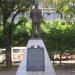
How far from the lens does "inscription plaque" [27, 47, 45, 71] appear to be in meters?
18.8

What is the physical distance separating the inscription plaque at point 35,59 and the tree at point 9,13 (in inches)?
554

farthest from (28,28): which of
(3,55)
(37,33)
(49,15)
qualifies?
(49,15)

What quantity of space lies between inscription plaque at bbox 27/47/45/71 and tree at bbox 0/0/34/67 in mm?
14069

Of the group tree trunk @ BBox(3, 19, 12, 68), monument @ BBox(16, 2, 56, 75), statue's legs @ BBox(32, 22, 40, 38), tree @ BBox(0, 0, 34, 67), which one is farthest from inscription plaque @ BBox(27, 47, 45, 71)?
tree trunk @ BBox(3, 19, 12, 68)

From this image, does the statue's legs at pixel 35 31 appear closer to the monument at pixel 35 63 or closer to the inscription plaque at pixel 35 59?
the monument at pixel 35 63

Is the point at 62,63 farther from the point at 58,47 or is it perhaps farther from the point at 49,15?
the point at 49,15

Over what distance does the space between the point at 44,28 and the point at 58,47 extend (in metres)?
3.04

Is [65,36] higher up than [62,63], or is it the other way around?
[65,36]

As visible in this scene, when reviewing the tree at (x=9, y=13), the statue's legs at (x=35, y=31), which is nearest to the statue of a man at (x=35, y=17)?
the statue's legs at (x=35, y=31)

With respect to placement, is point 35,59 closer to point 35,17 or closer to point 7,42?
point 35,17

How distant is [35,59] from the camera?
61.7 feet

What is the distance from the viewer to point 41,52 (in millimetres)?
19094

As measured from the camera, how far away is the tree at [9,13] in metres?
33.2

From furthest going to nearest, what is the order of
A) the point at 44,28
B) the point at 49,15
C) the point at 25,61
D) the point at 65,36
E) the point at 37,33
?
1. the point at 49,15
2. the point at 44,28
3. the point at 65,36
4. the point at 37,33
5. the point at 25,61
